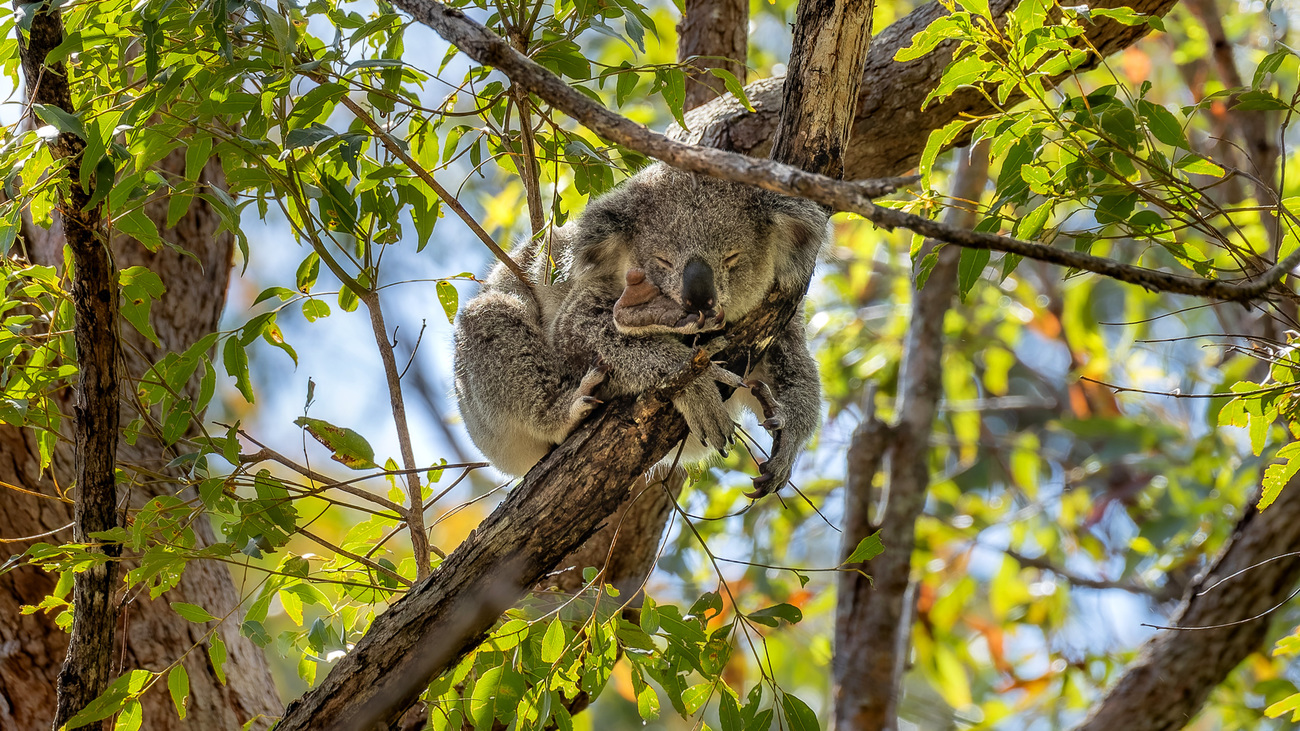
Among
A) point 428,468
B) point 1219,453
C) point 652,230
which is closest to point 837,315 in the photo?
point 1219,453

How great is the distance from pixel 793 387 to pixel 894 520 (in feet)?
5.15

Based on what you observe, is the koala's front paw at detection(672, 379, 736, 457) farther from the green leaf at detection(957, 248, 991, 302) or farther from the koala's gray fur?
the green leaf at detection(957, 248, 991, 302)

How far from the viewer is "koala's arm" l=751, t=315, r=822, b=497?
259cm

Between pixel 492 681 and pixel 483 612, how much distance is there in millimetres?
134

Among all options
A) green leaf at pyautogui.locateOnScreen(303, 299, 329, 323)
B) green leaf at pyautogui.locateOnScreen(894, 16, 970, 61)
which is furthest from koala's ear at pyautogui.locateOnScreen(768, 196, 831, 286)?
green leaf at pyautogui.locateOnScreen(303, 299, 329, 323)

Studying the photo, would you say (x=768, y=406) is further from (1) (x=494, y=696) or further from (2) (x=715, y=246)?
(1) (x=494, y=696)

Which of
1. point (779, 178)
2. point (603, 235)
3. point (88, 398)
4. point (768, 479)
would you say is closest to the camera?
point (779, 178)

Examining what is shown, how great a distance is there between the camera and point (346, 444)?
85.9 inches

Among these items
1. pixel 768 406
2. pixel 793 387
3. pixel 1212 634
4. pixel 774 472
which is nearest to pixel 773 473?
pixel 774 472

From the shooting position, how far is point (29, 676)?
8.02 ft

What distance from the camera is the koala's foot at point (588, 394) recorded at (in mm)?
2371

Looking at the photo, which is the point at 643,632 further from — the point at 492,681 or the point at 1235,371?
the point at 1235,371

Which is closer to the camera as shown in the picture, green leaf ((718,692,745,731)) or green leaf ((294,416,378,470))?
green leaf ((718,692,745,731))

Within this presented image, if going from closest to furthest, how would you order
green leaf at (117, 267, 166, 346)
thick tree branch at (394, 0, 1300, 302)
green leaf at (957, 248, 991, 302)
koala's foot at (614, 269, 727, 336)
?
1. thick tree branch at (394, 0, 1300, 302)
2. green leaf at (957, 248, 991, 302)
3. green leaf at (117, 267, 166, 346)
4. koala's foot at (614, 269, 727, 336)
